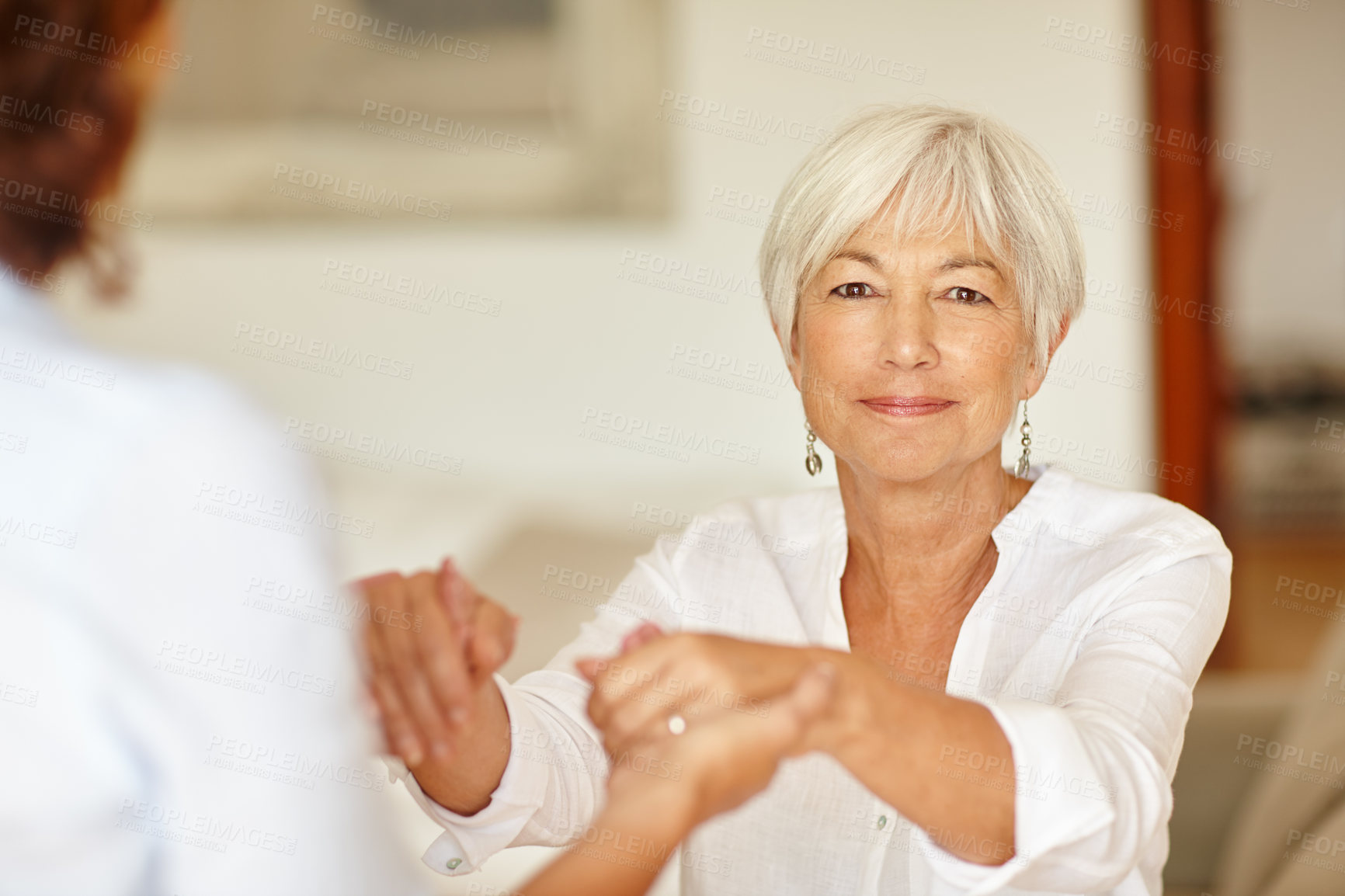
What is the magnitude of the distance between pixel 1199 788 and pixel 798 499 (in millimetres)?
947

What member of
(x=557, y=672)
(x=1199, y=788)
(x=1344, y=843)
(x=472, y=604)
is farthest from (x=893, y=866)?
(x=1199, y=788)

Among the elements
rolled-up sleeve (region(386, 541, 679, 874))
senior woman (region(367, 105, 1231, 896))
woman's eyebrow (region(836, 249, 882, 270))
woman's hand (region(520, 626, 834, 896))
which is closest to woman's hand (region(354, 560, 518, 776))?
senior woman (region(367, 105, 1231, 896))

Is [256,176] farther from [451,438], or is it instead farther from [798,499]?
[798,499]

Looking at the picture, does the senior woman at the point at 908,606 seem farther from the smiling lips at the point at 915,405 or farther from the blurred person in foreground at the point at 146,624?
the blurred person in foreground at the point at 146,624

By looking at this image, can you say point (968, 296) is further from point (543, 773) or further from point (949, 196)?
point (543, 773)

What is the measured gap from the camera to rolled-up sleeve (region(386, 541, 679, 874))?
1282mm

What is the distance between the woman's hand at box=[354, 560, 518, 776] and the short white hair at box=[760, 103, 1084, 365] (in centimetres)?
58

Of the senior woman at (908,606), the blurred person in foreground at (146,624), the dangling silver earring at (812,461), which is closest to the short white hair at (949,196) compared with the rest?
the senior woman at (908,606)

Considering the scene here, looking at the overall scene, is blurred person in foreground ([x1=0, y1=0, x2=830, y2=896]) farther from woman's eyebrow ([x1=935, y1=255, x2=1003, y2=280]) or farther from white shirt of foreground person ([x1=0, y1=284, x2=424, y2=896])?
woman's eyebrow ([x1=935, y1=255, x2=1003, y2=280])

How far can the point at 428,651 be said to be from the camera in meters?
1.15

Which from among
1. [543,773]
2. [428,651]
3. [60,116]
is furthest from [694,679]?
[60,116]

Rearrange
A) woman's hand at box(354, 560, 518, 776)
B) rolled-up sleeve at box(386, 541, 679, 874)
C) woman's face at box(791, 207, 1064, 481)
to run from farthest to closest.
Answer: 1. woman's face at box(791, 207, 1064, 481)
2. rolled-up sleeve at box(386, 541, 679, 874)
3. woman's hand at box(354, 560, 518, 776)

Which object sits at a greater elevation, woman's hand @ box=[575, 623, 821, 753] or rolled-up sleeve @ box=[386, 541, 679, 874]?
woman's hand @ box=[575, 623, 821, 753]

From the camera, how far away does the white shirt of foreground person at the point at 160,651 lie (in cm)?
65
